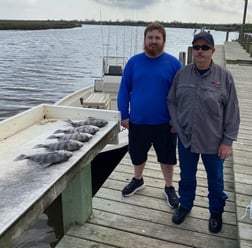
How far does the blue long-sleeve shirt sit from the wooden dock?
0.82 meters

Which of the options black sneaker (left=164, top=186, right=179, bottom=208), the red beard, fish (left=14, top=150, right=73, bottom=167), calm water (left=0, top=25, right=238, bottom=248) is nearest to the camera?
fish (left=14, top=150, right=73, bottom=167)

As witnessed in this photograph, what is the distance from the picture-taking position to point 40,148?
2.27 metres

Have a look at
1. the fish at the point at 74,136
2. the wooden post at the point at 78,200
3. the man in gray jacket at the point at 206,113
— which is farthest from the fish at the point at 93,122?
the man in gray jacket at the point at 206,113

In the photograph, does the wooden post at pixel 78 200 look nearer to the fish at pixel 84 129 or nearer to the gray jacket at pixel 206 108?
the fish at pixel 84 129

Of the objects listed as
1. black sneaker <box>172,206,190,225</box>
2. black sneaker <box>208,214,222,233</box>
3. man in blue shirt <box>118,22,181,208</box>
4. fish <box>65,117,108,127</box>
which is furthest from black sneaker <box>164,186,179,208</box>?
fish <box>65,117,108,127</box>

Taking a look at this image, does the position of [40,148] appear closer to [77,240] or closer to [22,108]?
[77,240]

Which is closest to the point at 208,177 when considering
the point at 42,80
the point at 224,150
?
the point at 224,150

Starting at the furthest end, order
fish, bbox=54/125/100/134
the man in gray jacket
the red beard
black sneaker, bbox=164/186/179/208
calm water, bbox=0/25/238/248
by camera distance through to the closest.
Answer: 1. calm water, bbox=0/25/238/248
2. black sneaker, bbox=164/186/179/208
3. the red beard
4. fish, bbox=54/125/100/134
5. the man in gray jacket

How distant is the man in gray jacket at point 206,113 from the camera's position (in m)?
2.35

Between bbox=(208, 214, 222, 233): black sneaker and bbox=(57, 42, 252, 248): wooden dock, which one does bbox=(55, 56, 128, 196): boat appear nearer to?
bbox=(57, 42, 252, 248): wooden dock

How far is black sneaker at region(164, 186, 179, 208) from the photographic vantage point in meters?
3.03

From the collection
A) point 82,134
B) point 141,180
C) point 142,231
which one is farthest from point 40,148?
point 141,180

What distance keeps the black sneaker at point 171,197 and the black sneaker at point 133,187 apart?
11.1 inches

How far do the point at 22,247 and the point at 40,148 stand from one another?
89.9 inches
